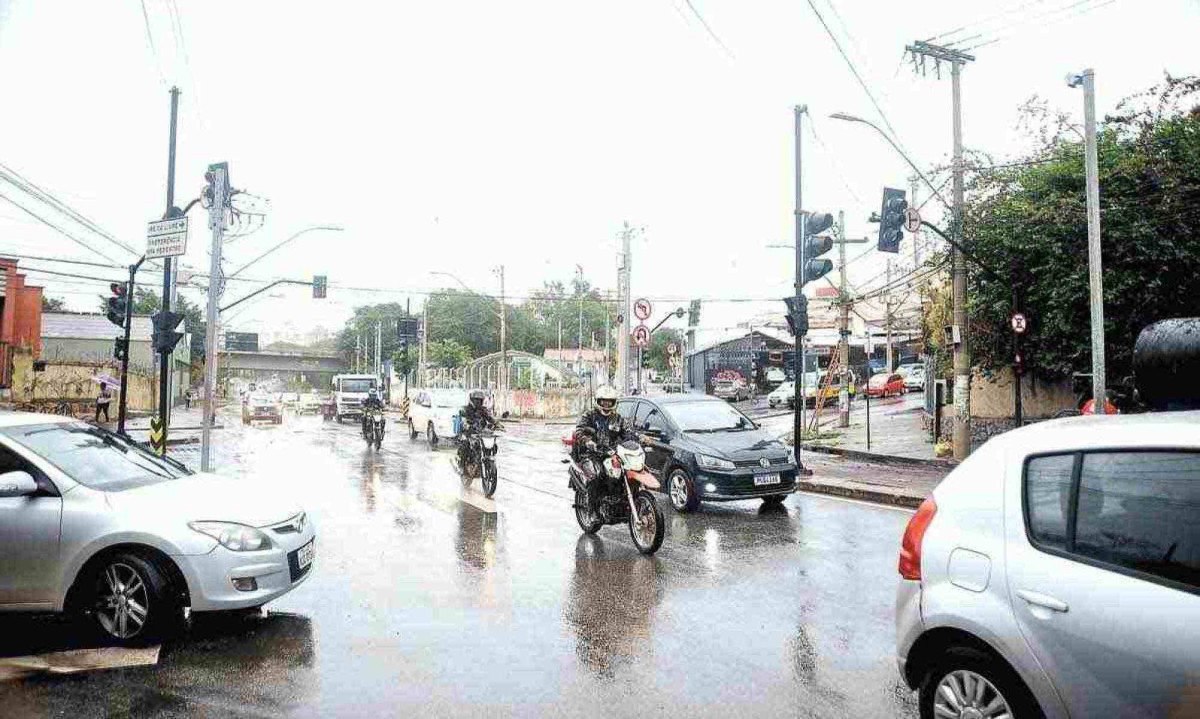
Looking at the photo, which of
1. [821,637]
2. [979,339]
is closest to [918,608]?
[821,637]

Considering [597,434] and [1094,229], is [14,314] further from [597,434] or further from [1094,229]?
[1094,229]

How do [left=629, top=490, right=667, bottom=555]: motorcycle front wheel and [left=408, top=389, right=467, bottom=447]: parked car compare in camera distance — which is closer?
[left=629, top=490, right=667, bottom=555]: motorcycle front wheel

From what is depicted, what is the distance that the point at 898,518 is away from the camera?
33.9ft

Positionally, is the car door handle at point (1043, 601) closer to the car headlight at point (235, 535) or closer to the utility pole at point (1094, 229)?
the car headlight at point (235, 535)

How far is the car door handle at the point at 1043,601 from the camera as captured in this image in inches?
113

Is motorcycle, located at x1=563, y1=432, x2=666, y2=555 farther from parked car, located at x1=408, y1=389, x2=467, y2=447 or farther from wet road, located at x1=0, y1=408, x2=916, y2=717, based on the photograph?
parked car, located at x1=408, y1=389, x2=467, y2=447

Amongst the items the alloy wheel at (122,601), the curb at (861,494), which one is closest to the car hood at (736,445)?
the curb at (861,494)

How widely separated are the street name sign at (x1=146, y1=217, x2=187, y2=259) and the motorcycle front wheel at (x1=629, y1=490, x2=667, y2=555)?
28.0 ft

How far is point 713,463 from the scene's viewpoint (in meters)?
10.4

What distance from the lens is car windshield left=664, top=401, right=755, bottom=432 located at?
11.4 meters

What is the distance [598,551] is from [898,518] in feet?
14.2

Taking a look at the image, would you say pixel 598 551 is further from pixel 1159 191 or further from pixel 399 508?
pixel 1159 191

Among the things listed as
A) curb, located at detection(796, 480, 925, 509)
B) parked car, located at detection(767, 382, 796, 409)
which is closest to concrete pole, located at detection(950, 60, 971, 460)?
curb, located at detection(796, 480, 925, 509)

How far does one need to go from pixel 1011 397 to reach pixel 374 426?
52.9 ft
